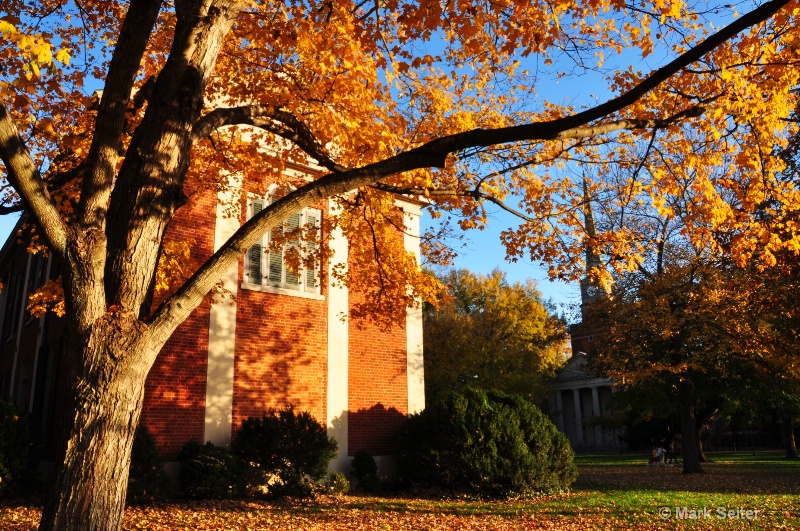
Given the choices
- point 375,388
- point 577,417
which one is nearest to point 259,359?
point 375,388

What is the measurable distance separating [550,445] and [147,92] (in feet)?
35.7

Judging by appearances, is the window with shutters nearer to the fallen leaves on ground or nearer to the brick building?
the brick building

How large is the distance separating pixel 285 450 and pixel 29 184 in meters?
8.73

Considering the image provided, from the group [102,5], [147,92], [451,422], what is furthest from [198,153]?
[451,422]

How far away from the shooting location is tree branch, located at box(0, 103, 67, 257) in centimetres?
500

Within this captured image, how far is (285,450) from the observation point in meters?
12.6

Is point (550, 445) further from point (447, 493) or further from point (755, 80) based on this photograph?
point (755, 80)

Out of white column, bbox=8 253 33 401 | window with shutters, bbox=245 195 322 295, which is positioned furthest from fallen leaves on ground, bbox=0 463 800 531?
white column, bbox=8 253 33 401

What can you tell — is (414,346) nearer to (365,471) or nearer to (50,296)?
(365,471)

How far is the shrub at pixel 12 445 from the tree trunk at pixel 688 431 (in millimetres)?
18683

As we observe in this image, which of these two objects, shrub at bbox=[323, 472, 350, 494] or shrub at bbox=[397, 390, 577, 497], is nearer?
shrub at bbox=[397, 390, 577, 497]

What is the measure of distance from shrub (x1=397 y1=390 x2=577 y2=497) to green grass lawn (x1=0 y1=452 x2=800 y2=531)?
53 cm

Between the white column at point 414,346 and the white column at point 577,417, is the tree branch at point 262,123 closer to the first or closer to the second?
the white column at point 414,346

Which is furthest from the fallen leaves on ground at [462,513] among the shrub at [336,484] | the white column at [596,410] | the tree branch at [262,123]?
the white column at [596,410]
